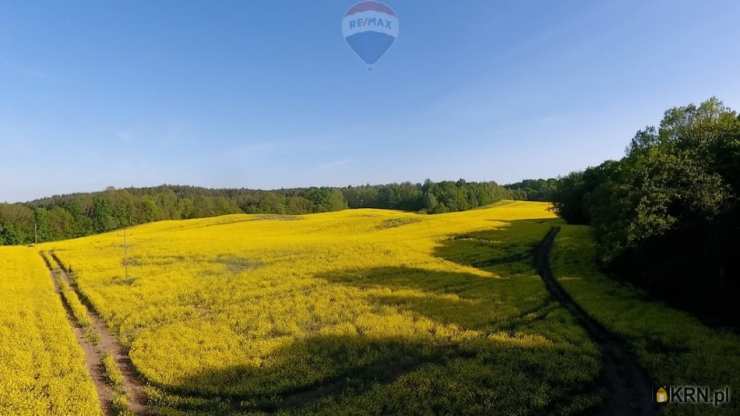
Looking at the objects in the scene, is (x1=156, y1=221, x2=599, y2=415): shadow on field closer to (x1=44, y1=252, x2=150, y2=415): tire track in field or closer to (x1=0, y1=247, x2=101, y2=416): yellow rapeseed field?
(x1=44, y1=252, x2=150, y2=415): tire track in field

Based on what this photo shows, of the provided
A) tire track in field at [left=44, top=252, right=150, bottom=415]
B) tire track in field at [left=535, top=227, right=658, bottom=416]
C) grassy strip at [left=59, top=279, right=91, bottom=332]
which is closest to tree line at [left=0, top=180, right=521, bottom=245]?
grassy strip at [left=59, top=279, right=91, bottom=332]

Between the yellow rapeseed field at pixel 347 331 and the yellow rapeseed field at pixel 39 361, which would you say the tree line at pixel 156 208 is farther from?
the yellow rapeseed field at pixel 39 361

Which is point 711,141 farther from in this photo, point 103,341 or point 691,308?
point 103,341

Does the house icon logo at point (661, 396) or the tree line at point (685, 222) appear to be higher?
the tree line at point (685, 222)

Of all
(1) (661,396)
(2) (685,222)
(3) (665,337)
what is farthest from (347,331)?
(2) (685,222)

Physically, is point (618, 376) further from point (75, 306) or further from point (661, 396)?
point (75, 306)

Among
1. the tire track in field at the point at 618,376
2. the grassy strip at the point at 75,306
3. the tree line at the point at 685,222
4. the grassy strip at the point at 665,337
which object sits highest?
the tree line at the point at 685,222

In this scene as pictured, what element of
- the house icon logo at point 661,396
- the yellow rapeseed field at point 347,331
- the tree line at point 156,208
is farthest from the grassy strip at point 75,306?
the tree line at point 156,208
